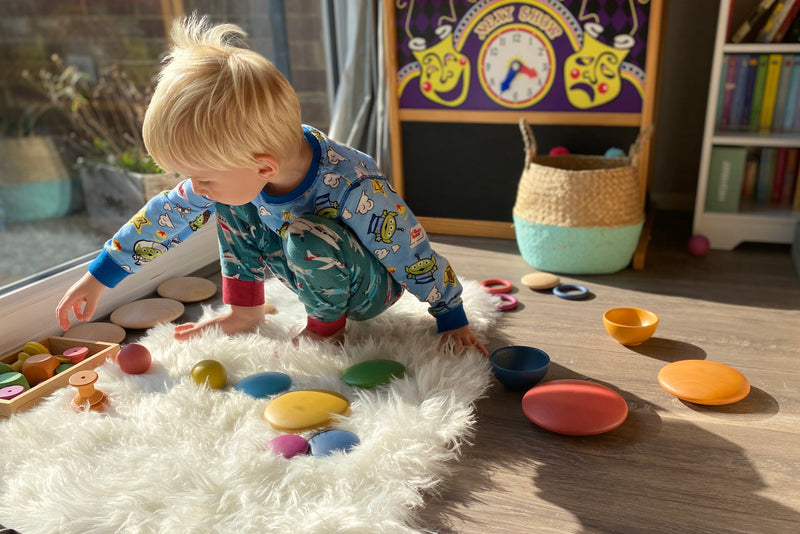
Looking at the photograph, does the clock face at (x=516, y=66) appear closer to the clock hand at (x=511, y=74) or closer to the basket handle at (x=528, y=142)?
the clock hand at (x=511, y=74)

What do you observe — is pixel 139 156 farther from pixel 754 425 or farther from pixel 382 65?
pixel 754 425

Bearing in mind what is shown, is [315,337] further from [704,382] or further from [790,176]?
[790,176]

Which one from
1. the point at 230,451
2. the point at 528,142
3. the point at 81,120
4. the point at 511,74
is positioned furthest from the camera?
the point at 81,120

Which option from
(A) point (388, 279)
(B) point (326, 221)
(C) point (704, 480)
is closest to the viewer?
(C) point (704, 480)

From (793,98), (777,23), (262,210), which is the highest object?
(777,23)

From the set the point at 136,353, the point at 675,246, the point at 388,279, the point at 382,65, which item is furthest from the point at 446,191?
the point at 136,353

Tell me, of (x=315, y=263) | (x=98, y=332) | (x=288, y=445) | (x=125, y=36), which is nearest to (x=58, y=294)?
(x=98, y=332)

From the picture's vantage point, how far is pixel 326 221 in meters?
1.10

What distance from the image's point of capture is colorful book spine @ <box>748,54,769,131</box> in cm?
173

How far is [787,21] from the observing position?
5.57ft

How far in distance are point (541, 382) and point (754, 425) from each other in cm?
32

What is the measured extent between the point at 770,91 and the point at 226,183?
4.89 feet

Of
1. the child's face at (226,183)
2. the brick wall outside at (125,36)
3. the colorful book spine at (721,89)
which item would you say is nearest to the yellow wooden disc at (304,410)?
the child's face at (226,183)

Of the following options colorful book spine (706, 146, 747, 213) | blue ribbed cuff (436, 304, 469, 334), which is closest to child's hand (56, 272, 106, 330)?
blue ribbed cuff (436, 304, 469, 334)
